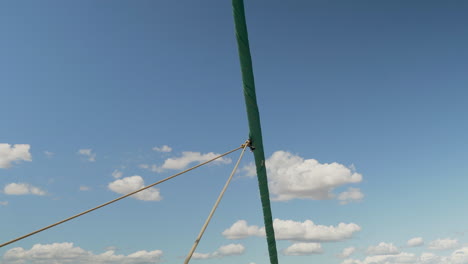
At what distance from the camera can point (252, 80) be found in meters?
9.45

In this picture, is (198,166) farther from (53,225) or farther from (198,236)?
(53,225)

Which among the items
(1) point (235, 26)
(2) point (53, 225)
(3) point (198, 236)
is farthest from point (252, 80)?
(2) point (53, 225)

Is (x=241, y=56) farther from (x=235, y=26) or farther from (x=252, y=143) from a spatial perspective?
(x=252, y=143)

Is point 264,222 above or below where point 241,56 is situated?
below

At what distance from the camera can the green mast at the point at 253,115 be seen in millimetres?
8594

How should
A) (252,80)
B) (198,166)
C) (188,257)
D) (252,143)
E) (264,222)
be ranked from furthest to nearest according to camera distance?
(264,222) < (252,143) < (252,80) < (198,166) < (188,257)

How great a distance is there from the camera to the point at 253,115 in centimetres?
1002

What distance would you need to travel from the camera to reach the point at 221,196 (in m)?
7.77

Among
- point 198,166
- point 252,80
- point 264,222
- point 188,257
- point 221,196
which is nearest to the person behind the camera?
point 188,257

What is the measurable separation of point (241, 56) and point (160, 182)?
4.23 metres

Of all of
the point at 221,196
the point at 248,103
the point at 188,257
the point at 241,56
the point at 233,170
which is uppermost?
the point at 241,56

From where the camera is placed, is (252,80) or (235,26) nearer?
(235,26)

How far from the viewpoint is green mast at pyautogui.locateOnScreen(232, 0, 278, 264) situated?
8.59 m

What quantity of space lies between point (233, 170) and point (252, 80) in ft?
9.28
